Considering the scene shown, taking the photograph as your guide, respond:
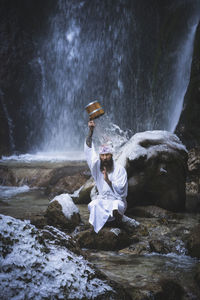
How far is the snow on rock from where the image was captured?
189cm

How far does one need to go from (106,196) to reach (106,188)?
0.14 m

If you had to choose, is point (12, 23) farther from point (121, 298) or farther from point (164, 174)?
point (121, 298)

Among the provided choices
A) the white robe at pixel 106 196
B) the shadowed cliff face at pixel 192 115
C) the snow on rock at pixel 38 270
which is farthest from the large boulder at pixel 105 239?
the shadowed cliff face at pixel 192 115

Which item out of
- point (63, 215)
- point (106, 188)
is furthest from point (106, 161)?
point (63, 215)

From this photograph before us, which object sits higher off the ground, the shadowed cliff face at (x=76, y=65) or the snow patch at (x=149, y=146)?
the shadowed cliff face at (x=76, y=65)

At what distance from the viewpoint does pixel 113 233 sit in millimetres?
3830

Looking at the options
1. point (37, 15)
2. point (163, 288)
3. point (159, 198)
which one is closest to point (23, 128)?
point (37, 15)

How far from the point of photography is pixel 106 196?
436 cm

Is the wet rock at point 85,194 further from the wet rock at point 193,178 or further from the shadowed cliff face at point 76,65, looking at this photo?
the shadowed cliff face at point 76,65

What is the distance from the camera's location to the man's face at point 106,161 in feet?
14.3

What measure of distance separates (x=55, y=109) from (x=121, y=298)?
18.2 meters

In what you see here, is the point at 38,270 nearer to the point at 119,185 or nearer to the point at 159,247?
the point at 159,247

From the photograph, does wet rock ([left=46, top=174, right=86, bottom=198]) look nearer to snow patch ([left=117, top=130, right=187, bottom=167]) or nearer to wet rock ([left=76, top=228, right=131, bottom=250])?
snow patch ([left=117, top=130, right=187, bottom=167])

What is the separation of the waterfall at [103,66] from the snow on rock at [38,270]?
14009mm
